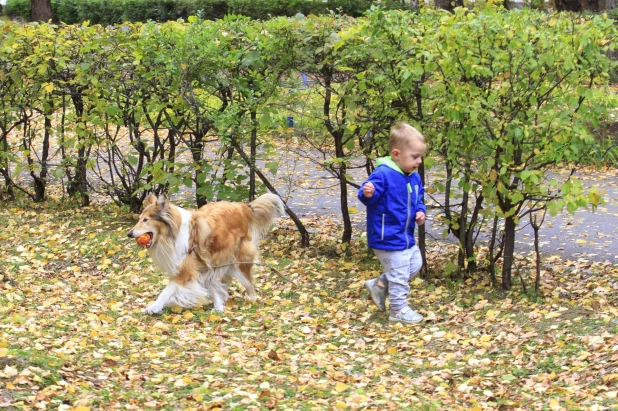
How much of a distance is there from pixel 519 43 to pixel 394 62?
3.98ft

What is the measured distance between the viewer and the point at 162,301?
6742mm

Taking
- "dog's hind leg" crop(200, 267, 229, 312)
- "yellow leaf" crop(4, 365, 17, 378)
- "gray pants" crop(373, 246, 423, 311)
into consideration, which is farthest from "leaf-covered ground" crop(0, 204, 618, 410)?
"gray pants" crop(373, 246, 423, 311)

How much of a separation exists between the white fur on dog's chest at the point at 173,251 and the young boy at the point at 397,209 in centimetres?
151

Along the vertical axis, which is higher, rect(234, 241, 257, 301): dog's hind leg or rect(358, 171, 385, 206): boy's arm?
rect(358, 171, 385, 206): boy's arm

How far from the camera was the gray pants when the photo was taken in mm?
6613

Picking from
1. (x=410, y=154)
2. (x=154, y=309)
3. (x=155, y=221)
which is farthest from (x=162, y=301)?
(x=410, y=154)

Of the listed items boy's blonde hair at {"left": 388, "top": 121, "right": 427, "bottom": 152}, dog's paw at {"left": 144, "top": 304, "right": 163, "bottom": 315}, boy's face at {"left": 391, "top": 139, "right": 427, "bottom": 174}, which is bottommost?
dog's paw at {"left": 144, "top": 304, "right": 163, "bottom": 315}

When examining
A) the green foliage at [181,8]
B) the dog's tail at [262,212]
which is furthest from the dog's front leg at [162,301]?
the green foliage at [181,8]

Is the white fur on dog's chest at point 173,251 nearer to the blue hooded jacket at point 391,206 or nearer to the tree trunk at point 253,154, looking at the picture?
the blue hooded jacket at point 391,206

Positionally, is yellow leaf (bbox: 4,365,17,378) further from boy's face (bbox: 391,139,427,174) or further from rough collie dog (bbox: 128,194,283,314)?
boy's face (bbox: 391,139,427,174)

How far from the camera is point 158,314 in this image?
6754mm

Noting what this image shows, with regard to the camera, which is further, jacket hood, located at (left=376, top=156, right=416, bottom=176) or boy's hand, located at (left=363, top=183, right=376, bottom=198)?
jacket hood, located at (left=376, top=156, right=416, bottom=176)

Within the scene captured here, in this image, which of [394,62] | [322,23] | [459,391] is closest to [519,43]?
[394,62]

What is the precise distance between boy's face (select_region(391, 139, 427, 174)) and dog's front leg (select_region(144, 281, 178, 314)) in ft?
7.02
